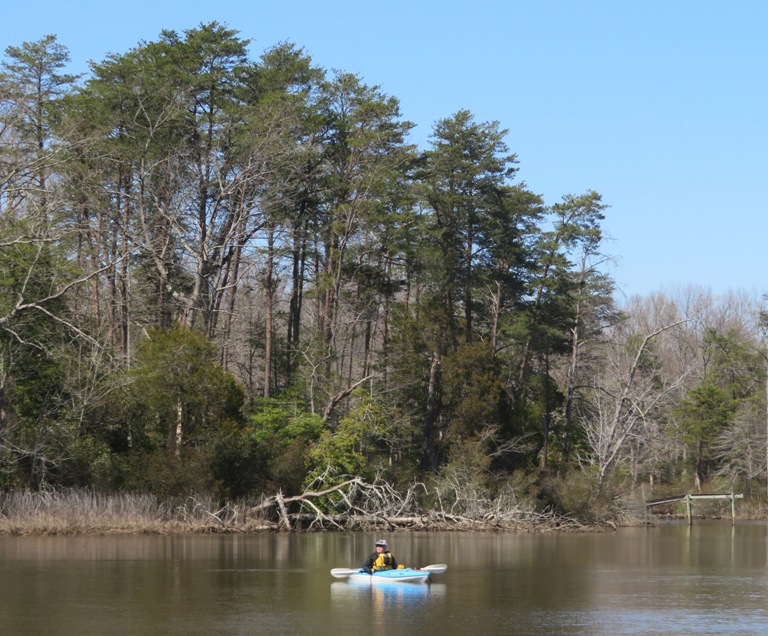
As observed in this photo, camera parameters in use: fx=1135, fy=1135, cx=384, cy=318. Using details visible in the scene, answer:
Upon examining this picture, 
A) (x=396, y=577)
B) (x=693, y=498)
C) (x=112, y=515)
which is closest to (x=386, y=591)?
(x=396, y=577)

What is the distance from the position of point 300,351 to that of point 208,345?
27.6 feet

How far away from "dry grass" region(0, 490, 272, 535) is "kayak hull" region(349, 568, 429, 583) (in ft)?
46.0

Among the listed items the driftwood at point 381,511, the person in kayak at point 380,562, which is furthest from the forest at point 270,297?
the person in kayak at point 380,562

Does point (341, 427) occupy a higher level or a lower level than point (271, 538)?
higher

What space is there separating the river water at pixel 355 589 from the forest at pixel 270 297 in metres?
4.90

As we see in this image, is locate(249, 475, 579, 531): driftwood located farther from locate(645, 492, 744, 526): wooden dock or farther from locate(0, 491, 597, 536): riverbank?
locate(645, 492, 744, 526): wooden dock

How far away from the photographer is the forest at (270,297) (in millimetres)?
38969

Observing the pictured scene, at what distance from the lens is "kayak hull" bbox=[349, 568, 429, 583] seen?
24.8 meters

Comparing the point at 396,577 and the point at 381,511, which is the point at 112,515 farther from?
the point at 396,577

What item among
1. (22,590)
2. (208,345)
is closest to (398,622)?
(22,590)

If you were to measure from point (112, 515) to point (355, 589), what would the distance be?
1483 centimetres

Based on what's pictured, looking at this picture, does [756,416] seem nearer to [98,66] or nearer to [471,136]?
[471,136]

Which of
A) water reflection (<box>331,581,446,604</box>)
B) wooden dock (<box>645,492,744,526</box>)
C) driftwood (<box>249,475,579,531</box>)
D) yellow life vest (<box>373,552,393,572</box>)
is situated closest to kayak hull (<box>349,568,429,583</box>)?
water reflection (<box>331,581,446,604</box>)

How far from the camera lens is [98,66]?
4922 centimetres
